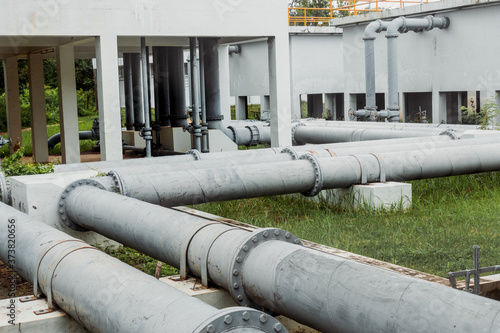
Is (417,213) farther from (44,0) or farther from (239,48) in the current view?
(239,48)

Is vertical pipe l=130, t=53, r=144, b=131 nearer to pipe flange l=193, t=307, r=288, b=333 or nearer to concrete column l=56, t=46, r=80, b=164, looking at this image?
concrete column l=56, t=46, r=80, b=164

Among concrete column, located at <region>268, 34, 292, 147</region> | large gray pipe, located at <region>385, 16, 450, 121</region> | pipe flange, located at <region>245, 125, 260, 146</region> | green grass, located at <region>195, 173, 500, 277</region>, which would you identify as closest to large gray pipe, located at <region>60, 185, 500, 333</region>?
green grass, located at <region>195, 173, 500, 277</region>

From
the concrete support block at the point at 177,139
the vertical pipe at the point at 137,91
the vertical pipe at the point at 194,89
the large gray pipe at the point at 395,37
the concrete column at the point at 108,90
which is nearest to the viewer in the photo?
the concrete column at the point at 108,90

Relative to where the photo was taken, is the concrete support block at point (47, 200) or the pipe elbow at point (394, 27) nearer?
the concrete support block at point (47, 200)

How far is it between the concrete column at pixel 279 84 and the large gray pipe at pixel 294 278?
23.0 ft

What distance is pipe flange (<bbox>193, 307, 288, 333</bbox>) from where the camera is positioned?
362 cm

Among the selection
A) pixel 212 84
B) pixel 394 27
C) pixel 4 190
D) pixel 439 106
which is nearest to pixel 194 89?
pixel 212 84

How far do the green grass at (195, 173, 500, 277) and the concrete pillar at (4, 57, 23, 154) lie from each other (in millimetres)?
10640

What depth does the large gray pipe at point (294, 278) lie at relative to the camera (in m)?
3.74

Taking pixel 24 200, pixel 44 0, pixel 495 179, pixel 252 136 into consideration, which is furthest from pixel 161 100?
pixel 24 200

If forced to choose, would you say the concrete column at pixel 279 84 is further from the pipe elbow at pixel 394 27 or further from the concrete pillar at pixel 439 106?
the concrete pillar at pixel 439 106

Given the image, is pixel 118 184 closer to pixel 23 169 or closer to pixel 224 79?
pixel 23 169

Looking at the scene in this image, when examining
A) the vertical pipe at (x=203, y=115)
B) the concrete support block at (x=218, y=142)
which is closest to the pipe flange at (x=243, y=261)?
the vertical pipe at (x=203, y=115)

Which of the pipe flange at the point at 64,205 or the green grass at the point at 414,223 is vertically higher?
the pipe flange at the point at 64,205
